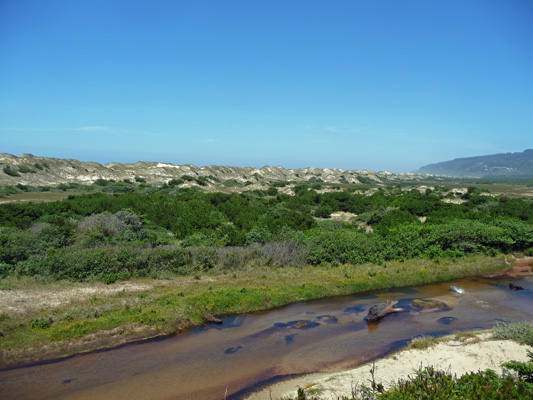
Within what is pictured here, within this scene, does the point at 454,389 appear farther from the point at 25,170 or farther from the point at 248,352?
the point at 25,170

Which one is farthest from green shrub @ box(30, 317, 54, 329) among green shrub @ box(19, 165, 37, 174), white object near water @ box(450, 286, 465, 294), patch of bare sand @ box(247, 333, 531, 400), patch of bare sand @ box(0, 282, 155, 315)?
green shrub @ box(19, 165, 37, 174)

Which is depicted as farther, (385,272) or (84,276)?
(385,272)

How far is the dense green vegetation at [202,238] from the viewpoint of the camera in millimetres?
16984

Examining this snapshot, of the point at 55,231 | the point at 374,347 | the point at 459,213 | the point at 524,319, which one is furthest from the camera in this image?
the point at 459,213

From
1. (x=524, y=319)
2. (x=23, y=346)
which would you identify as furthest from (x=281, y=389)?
(x=524, y=319)

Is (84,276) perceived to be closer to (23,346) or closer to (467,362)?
(23,346)

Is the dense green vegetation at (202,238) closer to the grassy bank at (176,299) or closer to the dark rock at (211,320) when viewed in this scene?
the grassy bank at (176,299)

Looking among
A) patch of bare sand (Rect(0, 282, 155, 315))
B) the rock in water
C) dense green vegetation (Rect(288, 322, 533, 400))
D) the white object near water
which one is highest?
dense green vegetation (Rect(288, 322, 533, 400))

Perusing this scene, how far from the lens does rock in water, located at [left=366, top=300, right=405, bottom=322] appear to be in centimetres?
1370

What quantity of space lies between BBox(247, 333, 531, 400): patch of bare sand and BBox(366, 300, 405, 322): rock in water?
2.93 m

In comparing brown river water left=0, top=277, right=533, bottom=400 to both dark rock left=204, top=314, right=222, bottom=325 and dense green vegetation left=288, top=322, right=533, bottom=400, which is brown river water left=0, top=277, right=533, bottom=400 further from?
dense green vegetation left=288, top=322, right=533, bottom=400

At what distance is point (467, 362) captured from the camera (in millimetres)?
9688

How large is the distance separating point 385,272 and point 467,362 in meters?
9.77

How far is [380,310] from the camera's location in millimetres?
13961
